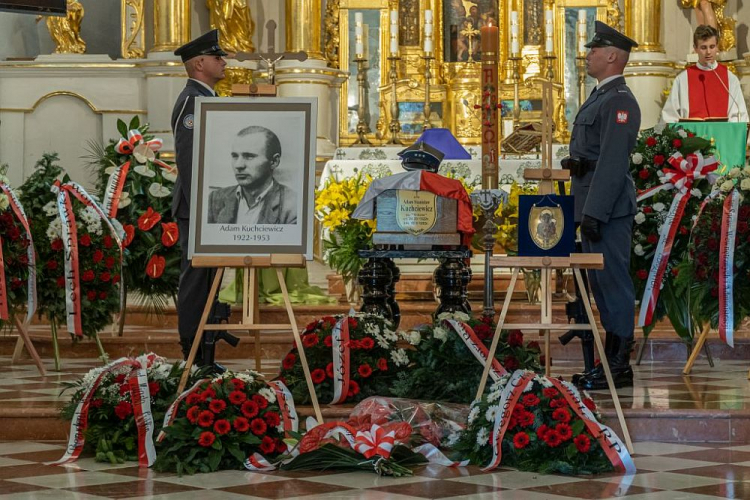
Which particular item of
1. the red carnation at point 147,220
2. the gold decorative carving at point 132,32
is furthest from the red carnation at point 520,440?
the gold decorative carving at point 132,32

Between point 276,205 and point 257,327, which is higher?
point 276,205

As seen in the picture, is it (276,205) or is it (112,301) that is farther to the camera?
(112,301)

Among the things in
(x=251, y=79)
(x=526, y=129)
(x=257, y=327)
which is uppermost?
(x=251, y=79)

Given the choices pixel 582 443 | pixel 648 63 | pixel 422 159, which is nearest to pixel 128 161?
pixel 422 159

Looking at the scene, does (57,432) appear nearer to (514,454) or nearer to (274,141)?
(274,141)

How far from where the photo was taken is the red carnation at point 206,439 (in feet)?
16.2

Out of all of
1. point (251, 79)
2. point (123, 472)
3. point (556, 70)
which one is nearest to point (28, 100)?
point (251, 79)

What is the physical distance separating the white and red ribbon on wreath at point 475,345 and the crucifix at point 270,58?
50.6 inches

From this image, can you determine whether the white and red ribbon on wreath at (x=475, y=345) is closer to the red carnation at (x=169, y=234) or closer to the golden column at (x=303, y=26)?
the red carnation at (x=169, y=234)

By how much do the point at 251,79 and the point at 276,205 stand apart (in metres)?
6.91

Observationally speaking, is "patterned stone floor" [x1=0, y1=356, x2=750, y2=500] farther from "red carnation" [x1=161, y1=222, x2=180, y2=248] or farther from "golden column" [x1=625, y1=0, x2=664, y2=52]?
"golden column" [x1=625, y1=0, x2=664, y2=52]

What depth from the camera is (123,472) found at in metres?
4.91

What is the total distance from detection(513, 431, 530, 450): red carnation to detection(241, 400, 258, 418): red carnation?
95 cm

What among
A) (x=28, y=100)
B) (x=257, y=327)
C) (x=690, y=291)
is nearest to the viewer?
(x=257, y=327)
